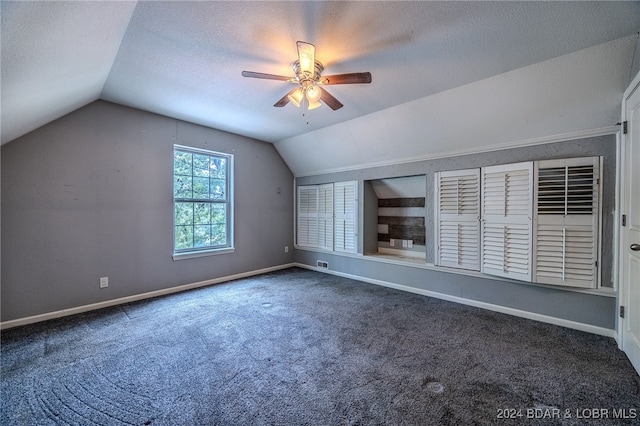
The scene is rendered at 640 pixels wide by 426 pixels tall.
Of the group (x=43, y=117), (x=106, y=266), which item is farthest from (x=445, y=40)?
(x=106, y=266)

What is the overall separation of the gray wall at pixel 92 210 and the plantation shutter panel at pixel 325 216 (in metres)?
1.74

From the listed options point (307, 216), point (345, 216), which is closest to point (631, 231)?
point (345, 216)

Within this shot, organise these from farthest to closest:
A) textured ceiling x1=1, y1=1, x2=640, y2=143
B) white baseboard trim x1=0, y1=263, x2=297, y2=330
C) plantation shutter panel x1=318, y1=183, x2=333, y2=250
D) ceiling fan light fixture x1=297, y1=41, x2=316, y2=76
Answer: plantation shutter panel x1=318, y1=183, x2=333, y2=250, white baseboard trim x1=0, y1=263, x2=297, y2=330, ceiling fan light fixture x1=297, y1=41, x2=316, y2=76, textured ceiling x1=1, y1=1, x2=640, y2=143

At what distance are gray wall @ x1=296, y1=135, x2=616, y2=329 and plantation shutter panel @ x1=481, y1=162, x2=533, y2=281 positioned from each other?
0.17 meters

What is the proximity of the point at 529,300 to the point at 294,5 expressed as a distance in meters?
3.61

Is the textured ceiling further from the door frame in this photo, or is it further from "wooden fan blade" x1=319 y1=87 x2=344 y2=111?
the door frame

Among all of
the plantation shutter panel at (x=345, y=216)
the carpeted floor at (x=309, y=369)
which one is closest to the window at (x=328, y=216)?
the plantation shutter panel at (x=345, y=216)

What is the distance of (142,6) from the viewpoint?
172cm

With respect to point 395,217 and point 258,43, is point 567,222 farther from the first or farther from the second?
point 258,43

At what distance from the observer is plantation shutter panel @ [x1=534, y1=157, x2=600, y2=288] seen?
2555mm

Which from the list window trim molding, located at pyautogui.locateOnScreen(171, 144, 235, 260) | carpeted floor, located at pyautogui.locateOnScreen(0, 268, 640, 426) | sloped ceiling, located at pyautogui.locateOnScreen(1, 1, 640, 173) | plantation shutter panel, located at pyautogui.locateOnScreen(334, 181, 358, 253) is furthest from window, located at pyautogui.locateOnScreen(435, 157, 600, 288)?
window trim molding, located at pyautogui.locateOnScreen(171, 144, 235, 260)

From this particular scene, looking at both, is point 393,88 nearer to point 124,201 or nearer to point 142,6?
point 142,6

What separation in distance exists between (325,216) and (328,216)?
0.25 ft

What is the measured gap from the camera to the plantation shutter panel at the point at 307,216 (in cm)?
514
